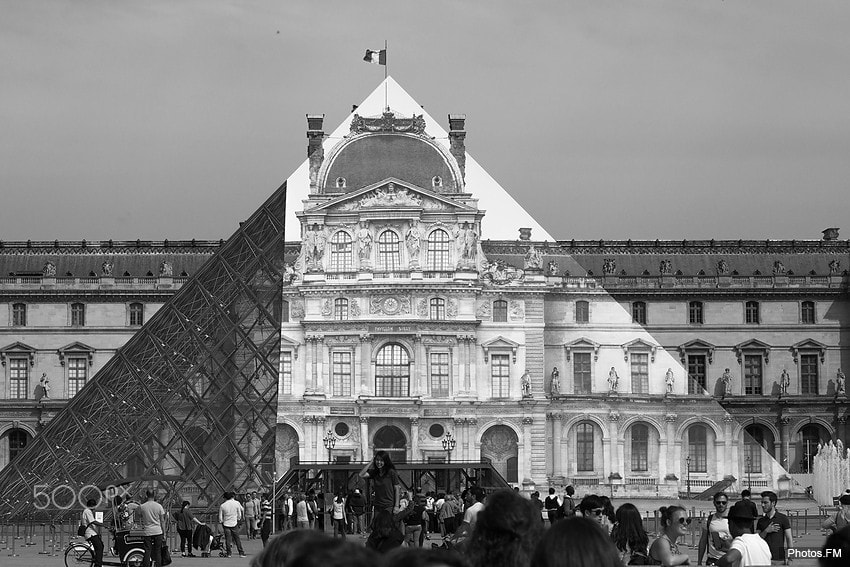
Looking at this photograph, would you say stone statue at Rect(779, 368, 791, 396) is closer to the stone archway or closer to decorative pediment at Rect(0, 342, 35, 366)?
the stone archway

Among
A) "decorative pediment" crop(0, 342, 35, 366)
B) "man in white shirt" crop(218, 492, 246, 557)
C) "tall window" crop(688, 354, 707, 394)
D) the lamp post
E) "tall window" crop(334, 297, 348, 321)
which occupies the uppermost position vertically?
"tall window" crop(334, 297, 348, 321)

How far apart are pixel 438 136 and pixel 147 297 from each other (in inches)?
818

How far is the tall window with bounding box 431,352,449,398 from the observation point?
51469 millimetres

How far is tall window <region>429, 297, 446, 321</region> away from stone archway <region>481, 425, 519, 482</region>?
3.82m

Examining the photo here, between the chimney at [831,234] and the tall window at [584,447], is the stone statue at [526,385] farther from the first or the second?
the chimney at [831,234]

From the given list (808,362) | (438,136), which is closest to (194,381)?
(438,136)

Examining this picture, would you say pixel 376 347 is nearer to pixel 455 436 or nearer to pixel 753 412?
pixel 455 436

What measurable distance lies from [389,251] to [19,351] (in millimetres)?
18547

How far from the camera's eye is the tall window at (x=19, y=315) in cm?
6044

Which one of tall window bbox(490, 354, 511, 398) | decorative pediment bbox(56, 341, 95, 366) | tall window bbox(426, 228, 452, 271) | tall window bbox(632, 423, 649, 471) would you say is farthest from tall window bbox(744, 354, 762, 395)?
decorative pediment bbox(56, 341, 95, 366)

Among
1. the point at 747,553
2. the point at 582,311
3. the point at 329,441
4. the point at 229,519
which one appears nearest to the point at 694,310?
the point at 329,441

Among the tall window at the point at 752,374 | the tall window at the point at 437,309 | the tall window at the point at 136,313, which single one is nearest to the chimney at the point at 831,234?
the tall window at the point at 752,374

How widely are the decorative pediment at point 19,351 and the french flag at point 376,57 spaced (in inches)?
1116

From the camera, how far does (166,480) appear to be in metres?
31.0
